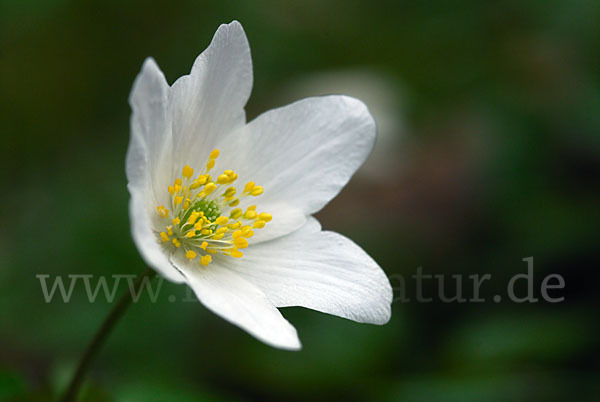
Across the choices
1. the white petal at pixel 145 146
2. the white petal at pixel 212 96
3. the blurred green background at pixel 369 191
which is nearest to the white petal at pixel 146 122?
the white petal at pixel 145 146

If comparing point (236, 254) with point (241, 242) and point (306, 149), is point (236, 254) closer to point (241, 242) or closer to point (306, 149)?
point (241, 242)

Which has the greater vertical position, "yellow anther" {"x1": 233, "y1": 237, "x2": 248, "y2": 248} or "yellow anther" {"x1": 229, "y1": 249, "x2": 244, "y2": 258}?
"yellow anther" {"x1": 233, "y1": 237, "x2": 248, "y2": 248}

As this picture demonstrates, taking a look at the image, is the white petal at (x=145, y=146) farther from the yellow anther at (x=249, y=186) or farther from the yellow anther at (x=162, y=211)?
the yellow anther at (x=249, y=186)

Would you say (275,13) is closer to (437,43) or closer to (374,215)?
(437,43)

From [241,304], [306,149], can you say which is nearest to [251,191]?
[306,149]

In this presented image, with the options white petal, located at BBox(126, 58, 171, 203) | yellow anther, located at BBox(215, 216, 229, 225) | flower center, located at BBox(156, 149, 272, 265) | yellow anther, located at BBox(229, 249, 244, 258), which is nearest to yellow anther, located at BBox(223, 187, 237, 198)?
flower center, located at BBox(156, 149, 272, 265)

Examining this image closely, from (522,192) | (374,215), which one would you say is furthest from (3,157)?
(522,192)

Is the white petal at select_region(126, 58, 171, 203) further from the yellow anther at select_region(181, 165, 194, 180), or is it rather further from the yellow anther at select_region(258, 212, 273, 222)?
the yellow anther at select_region(258, 212, 273, 222)
